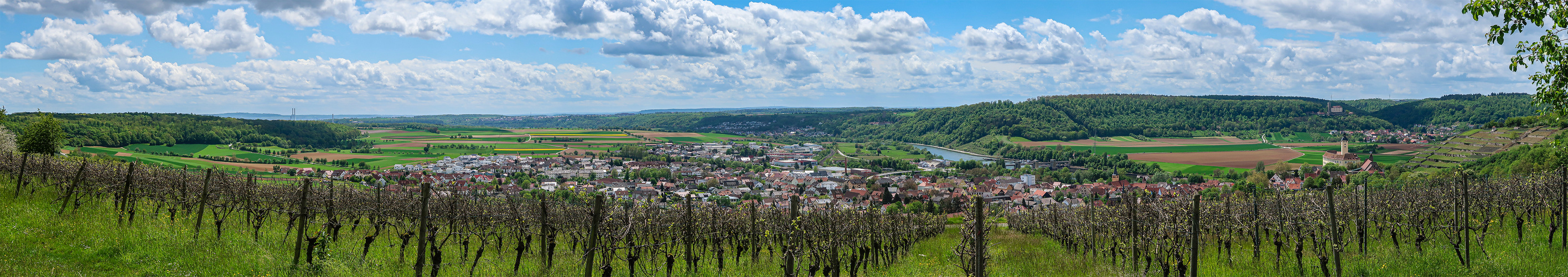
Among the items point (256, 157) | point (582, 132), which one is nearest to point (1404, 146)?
point (256, 157)

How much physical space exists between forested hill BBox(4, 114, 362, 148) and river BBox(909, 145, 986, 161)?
3284 inches

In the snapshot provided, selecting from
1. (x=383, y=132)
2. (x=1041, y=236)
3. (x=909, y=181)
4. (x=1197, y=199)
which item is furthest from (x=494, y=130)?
(x=1197, y=199)

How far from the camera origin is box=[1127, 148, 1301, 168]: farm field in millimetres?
70750

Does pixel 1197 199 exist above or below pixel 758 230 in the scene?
above

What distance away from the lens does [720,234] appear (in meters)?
11.3

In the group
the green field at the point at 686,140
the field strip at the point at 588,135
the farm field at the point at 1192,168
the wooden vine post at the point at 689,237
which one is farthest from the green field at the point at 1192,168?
the field strip at the point at 588,135

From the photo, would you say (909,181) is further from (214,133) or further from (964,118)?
(964,118)

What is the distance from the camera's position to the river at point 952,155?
102 m

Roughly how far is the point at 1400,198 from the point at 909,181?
48666mm

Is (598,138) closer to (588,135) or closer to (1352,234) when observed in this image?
(588,135)

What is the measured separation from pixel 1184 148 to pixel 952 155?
1275 inches

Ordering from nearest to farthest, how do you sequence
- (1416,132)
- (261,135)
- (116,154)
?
(116,154), (261,135), (1416,132)

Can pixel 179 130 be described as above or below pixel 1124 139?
above

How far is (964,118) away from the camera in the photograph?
5709 inches
